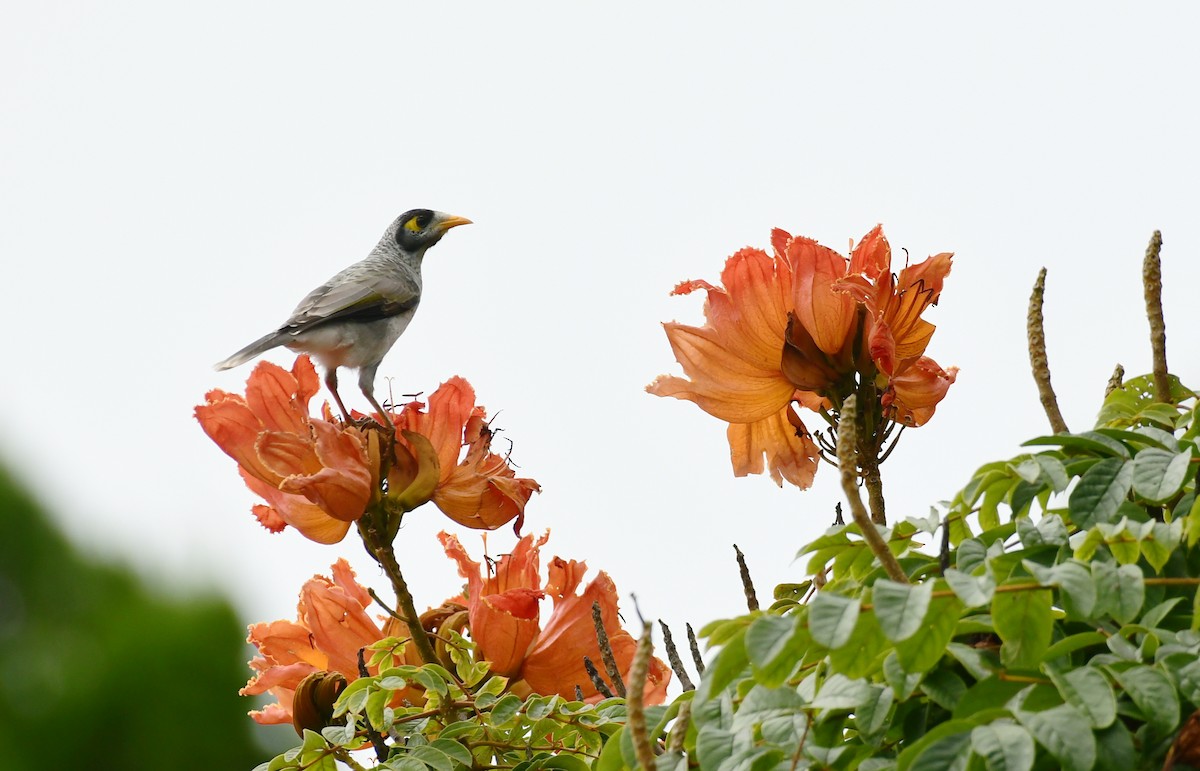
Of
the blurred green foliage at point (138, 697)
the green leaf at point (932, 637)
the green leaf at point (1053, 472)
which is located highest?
the green leaf at point (1053, 472)

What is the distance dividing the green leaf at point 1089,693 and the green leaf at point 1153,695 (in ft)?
0.06

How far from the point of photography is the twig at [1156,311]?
1.51m

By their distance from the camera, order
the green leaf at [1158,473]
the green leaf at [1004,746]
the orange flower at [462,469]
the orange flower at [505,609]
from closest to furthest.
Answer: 1. the green leaf at [1004,746]
2. the green leaf at [1158,473]
3. the orange flower at [505,609]
4. the orange flower at [462,469]

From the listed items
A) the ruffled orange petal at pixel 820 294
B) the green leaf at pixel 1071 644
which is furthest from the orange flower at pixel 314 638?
the green leaf at pixel 1071 644

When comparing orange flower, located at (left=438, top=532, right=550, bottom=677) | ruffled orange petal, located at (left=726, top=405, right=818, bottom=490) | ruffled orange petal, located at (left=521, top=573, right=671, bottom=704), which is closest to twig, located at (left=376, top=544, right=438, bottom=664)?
orange flower, located at (left=438, top=532, right=550, bottom=677)

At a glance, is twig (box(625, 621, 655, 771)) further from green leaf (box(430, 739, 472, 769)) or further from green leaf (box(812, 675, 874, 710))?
green leaf (box(430, 739, 472, 769))

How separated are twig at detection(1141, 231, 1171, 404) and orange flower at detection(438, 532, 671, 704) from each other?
932mm

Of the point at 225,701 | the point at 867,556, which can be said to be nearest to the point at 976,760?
the point at 867,556

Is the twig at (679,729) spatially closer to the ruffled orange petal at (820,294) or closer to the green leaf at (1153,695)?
the green leaf at (1153,695)

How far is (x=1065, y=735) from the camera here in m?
1.01

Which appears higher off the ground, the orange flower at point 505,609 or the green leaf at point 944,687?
the orange flower at point 505,609

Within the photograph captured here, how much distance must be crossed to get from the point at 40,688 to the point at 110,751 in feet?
4.77

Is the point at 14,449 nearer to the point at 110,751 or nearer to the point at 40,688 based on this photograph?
the point at 40,688

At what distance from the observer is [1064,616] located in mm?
1263
